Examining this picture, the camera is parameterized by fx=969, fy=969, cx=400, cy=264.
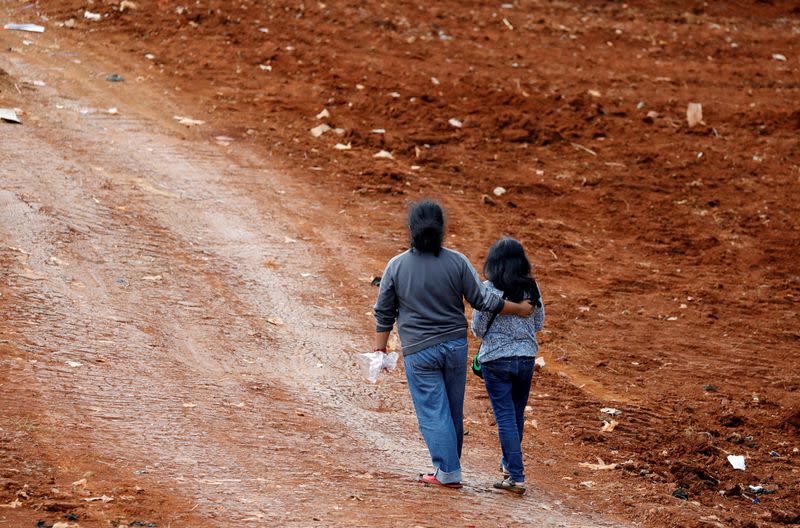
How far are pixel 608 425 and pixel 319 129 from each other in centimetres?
705

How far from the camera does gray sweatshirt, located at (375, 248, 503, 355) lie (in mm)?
5230

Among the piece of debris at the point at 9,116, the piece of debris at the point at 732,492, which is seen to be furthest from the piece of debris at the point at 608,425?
the piece of debris at the point at 9,116

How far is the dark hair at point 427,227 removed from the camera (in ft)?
16.9

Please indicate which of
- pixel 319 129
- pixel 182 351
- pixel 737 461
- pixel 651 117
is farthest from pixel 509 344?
pixel 651 117

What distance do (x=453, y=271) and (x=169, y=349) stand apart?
122 inches

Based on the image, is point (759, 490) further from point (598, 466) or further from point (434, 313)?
point (434, 313)

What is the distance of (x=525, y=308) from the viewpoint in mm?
5352

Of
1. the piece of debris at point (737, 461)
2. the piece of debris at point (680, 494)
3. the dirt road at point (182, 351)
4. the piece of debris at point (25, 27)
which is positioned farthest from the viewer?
the piece of debris at point (25, 27)

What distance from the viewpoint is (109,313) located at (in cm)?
788

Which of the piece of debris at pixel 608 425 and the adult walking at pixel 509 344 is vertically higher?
the adult walking at pixel 509 344

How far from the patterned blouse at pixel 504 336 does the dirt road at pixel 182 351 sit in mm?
820

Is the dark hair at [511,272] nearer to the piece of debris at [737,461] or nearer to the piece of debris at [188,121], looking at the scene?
the piece of debris at [737,461]

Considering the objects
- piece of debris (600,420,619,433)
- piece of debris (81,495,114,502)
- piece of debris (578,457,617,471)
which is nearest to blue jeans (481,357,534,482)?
piece of debris (578,457,617,471)

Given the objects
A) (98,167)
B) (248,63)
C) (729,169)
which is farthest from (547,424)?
(248,63)
